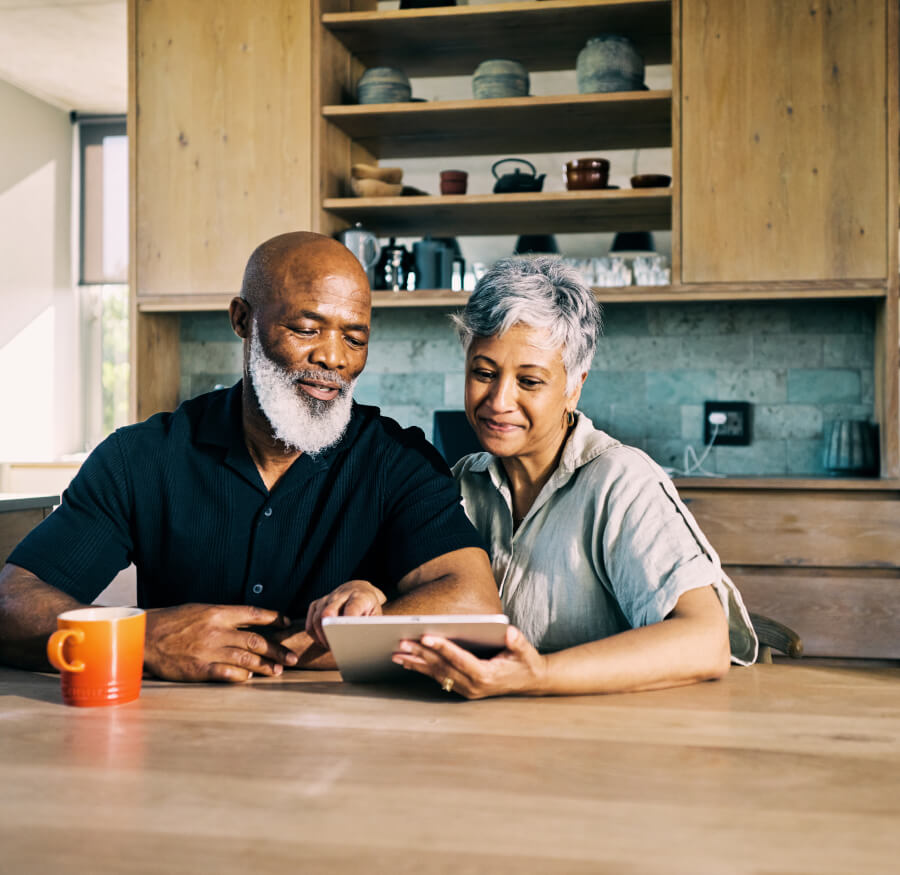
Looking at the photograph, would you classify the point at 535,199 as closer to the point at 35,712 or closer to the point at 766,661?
the point at 766,661

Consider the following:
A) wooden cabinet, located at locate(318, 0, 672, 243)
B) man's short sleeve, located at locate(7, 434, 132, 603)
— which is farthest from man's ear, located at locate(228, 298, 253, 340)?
wooden cabinet, located at locate(318, 0, 672, 243)

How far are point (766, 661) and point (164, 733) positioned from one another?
909 millimetres

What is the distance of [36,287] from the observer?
17.3ft

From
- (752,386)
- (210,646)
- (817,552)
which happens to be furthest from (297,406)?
(752,386)

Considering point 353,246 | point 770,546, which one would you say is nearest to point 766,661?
point 770,546

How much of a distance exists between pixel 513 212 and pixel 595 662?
2.41 m

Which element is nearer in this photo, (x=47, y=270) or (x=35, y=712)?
(x=35, y=712)

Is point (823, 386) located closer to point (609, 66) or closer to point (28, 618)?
point (609, 66)

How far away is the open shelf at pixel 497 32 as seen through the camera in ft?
9.59

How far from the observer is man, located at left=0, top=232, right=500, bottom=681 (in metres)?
1.32

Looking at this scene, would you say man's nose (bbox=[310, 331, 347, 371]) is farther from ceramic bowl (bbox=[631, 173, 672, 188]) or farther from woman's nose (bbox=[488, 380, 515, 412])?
ceramic bowl (bbox=[631, 173, 672, 188])

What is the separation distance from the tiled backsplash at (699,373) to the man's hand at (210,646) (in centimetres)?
228

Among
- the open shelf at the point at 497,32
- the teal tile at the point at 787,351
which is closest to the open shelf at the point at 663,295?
the teal tile at the point at 787,351

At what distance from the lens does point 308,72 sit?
3094 mm
